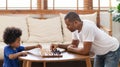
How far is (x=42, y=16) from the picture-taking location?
16.2ft

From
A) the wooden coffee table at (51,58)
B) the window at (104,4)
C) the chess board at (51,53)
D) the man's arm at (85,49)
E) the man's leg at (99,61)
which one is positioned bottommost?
the man's leg at (99,61)

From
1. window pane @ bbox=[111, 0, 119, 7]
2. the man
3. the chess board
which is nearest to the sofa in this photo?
window pane @ bbox=[111, 0, 119, 7]

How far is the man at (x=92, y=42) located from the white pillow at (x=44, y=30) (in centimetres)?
180

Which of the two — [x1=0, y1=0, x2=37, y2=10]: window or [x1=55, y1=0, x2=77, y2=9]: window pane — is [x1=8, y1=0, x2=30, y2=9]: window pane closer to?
[x1=0, y1=0, x2=37, y2=10]: window

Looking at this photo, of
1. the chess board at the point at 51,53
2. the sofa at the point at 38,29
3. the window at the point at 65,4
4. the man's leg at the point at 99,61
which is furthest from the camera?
the window at the point at 65,4

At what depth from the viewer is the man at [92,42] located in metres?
2.45

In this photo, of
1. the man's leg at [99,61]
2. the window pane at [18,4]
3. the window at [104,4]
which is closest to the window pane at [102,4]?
the window at [104,4]

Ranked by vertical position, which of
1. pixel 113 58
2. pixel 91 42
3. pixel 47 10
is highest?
pixel 47 10

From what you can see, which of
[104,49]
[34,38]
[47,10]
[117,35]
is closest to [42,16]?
[47,10]

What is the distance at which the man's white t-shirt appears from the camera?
2.46m

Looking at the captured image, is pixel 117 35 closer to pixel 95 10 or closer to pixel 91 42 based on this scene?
pixel 95 10

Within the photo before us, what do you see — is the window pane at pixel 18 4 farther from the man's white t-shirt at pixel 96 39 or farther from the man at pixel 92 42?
the man's white t-shirt at pixel 96 39

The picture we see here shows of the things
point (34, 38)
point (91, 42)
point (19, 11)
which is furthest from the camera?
point (19, 11)

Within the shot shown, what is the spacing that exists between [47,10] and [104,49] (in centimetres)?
244
